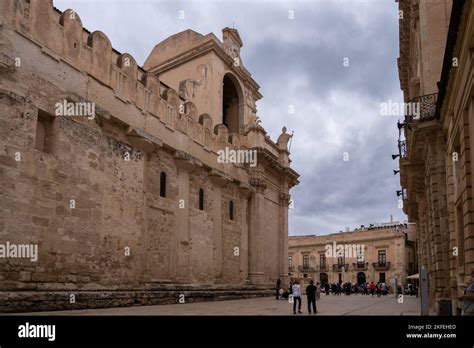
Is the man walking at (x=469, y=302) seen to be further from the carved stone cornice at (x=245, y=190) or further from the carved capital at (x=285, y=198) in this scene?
the carved capital at (x=285, y=198)

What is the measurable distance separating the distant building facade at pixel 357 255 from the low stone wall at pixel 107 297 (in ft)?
130

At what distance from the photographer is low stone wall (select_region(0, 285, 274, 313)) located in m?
12.2

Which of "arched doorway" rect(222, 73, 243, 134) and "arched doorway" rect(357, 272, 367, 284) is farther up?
"arched doorway" rect(222, 73, 243, 134)

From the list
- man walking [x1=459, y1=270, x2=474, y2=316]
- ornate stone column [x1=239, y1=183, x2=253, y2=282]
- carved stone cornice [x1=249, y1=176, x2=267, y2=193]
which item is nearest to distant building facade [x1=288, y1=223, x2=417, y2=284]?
carved stone cornice [x1=249, y1=176, x2=267, y2=193]

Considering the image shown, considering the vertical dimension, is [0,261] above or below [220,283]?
above

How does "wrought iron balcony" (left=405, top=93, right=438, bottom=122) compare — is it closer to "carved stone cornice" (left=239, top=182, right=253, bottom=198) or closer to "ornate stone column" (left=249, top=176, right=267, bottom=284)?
"carved stone cornice" (left=239, top=182, right=253, bottom=198)

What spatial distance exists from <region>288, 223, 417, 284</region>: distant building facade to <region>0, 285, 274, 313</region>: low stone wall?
130ft

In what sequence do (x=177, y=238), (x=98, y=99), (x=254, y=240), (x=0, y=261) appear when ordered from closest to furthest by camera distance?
(x=0, y=261) → (x=98, y=99) → (x=177, y=238) → (x=254, y=240)

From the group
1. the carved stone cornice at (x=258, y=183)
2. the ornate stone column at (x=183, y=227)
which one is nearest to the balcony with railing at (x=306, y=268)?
the carved stone cornice at (x=258, y=183)

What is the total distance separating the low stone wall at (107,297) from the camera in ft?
39.9
